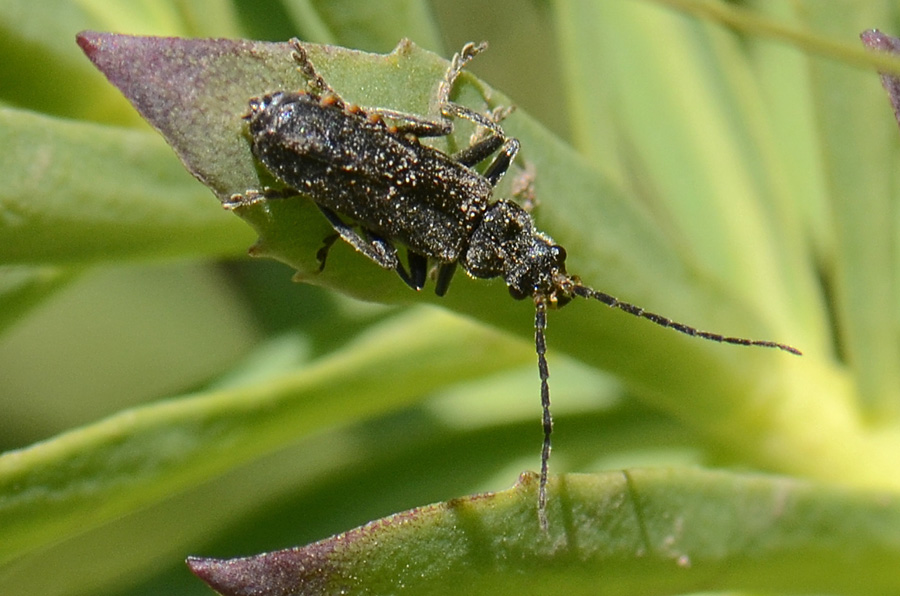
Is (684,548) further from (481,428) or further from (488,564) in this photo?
(481,428)


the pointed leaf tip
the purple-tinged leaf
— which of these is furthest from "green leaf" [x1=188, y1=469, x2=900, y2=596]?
the purple-tinged leaf

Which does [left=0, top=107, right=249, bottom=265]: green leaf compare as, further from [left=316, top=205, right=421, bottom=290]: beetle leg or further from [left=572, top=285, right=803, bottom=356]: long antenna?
[left=572, top=285, right=803, bottom=356]: long antenna

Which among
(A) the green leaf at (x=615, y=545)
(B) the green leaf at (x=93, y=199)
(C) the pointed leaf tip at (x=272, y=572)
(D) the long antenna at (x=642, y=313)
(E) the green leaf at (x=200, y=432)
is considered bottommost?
(C) the pointed leaf tip at (x=272, y=572)

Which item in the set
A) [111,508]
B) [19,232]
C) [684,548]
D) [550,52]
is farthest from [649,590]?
[550,52]

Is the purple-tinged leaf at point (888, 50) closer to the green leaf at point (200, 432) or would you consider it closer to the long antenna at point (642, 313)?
the long antenna at point (642, 313)

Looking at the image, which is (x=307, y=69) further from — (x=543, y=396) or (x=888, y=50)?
(x=543, y=396)

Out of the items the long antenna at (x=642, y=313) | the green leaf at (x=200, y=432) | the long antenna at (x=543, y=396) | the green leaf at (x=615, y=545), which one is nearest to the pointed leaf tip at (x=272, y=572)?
the green leaf at (x=615, y=545)
